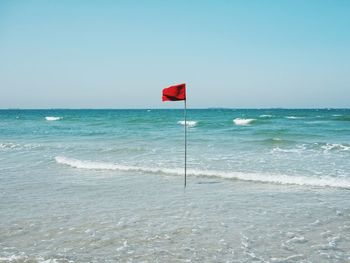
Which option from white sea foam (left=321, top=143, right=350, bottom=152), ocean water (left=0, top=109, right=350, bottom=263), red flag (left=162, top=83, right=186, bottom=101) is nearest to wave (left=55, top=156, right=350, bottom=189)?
ocean water (left=0, top=109, right=350, bottom=263)

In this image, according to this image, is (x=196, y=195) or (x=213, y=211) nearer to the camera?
(x=213, y=211)

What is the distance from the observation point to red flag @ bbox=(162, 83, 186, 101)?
420 inches

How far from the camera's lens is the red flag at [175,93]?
35.0 ft

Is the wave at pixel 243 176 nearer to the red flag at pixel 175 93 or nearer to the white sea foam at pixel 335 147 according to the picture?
the red flag at pixel 175 93

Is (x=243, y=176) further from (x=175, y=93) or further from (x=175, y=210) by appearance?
(x=175, y=210)

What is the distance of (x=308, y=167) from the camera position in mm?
13836

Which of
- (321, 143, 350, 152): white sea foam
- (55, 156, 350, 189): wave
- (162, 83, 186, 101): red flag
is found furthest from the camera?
(321, 143, 350, 152): white sea foam

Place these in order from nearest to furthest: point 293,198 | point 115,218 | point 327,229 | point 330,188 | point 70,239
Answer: point 70,239, point 327,229, point 115,218, point 293,198, point 330,188

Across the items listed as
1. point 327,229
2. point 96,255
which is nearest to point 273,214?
point 327,229

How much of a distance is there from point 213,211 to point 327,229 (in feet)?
8.00

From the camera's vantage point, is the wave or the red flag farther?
the wave

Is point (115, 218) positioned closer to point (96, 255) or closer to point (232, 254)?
point (96, 255)

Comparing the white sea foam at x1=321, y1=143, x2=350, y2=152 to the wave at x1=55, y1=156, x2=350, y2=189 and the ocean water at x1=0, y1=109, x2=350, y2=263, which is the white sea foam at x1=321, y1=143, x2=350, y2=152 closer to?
the ocean water at x1=0, y1=109, x2=350, y2=263

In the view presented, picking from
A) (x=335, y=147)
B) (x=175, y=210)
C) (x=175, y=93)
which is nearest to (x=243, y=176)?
(x=175, y=93)
